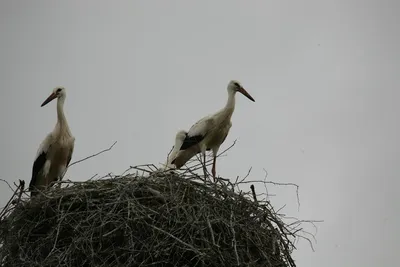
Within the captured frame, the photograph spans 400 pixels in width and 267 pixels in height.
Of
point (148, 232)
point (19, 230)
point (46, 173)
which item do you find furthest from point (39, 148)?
point (148, 232)

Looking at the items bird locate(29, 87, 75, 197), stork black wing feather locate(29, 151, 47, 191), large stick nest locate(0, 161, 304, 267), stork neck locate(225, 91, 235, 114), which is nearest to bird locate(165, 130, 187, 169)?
stork neck locate(225, 91, 235, 114)

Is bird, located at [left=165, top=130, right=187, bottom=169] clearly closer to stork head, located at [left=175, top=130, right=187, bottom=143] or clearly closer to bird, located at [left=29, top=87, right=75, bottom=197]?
stork head, located at [left=175, top=130, right=187, bottom=143]

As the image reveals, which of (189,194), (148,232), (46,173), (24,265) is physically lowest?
(24,265)

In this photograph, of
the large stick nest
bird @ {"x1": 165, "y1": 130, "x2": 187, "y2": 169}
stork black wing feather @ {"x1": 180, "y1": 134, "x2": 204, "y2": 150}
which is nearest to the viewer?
the large stick nest

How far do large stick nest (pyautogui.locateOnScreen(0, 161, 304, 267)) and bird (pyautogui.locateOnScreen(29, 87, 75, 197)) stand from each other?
155 cm

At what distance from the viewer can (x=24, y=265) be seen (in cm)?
521

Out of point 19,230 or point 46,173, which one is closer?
point 19,230

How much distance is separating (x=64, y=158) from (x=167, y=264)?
2381mm

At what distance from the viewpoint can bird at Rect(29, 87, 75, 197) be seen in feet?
23.6

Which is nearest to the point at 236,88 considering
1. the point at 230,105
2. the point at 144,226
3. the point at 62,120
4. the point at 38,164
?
the point at 230,105

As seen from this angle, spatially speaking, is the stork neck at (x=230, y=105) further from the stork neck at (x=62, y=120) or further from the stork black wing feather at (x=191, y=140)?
the stork neck at (x=62, y=120)

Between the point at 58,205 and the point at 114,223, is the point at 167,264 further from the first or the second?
the point at 58,205

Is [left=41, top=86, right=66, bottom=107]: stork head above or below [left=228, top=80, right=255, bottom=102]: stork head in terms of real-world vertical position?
below

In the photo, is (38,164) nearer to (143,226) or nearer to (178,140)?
(178,140)
